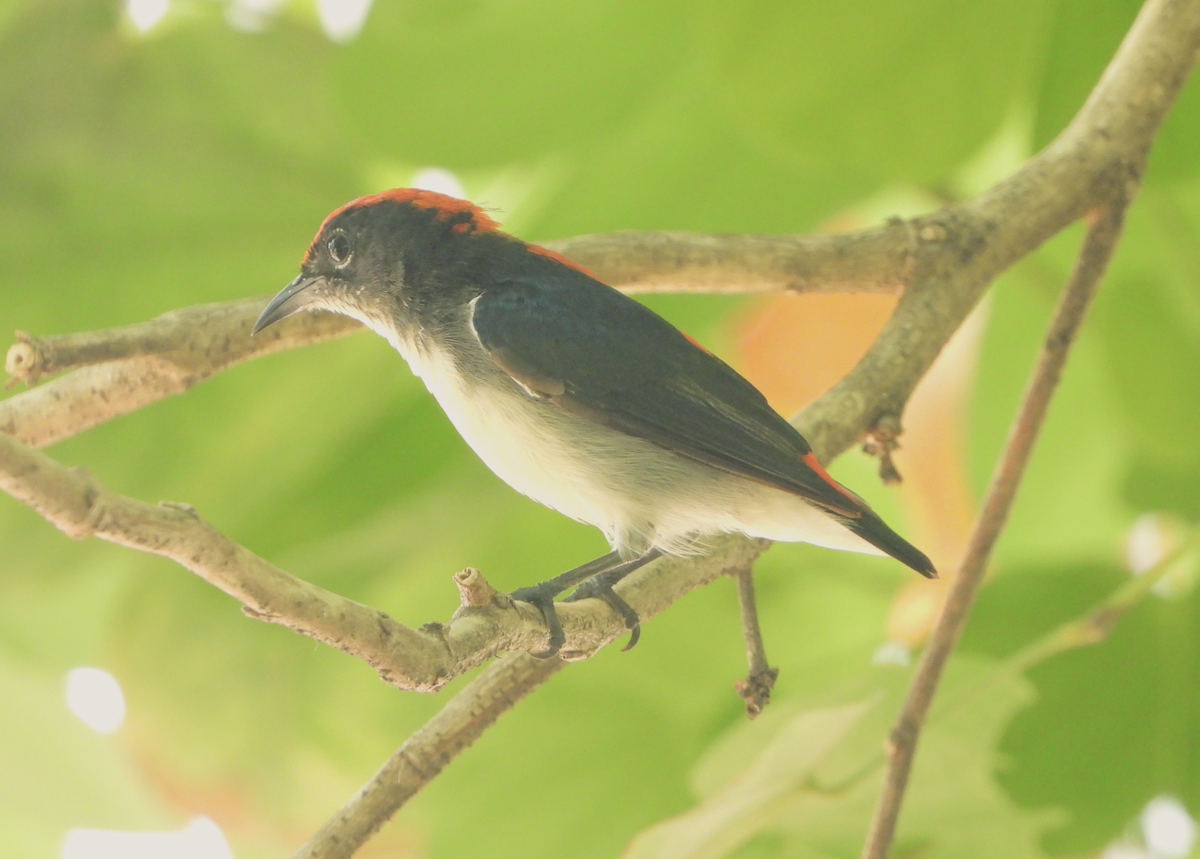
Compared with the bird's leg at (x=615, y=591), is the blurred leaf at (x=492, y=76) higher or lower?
higher

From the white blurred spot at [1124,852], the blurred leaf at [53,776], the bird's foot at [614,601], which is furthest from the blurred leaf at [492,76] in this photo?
the white blurred spot at [1124,852]

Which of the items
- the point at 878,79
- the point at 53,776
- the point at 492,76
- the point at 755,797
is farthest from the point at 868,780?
the point at 53,776

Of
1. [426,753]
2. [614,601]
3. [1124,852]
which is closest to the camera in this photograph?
[426,753]

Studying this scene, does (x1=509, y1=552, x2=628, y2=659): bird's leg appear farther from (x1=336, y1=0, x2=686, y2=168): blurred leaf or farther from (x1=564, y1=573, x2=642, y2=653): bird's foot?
(x1=336, y1=0, x2=686, y2=168): blurred leaf

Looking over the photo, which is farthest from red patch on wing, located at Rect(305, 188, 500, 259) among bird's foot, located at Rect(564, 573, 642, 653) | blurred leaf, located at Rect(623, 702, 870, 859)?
blurred leaf, located at Rect(623, 702, 870, 859)

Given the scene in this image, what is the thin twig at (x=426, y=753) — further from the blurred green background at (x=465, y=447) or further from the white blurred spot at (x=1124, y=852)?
the white blurred spot at (x=1124, y=852)

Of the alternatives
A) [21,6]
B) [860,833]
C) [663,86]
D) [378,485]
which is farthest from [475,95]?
[860,833]

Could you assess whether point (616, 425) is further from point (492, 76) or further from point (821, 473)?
point (492, 76)

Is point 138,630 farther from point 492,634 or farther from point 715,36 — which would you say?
point 715,36
